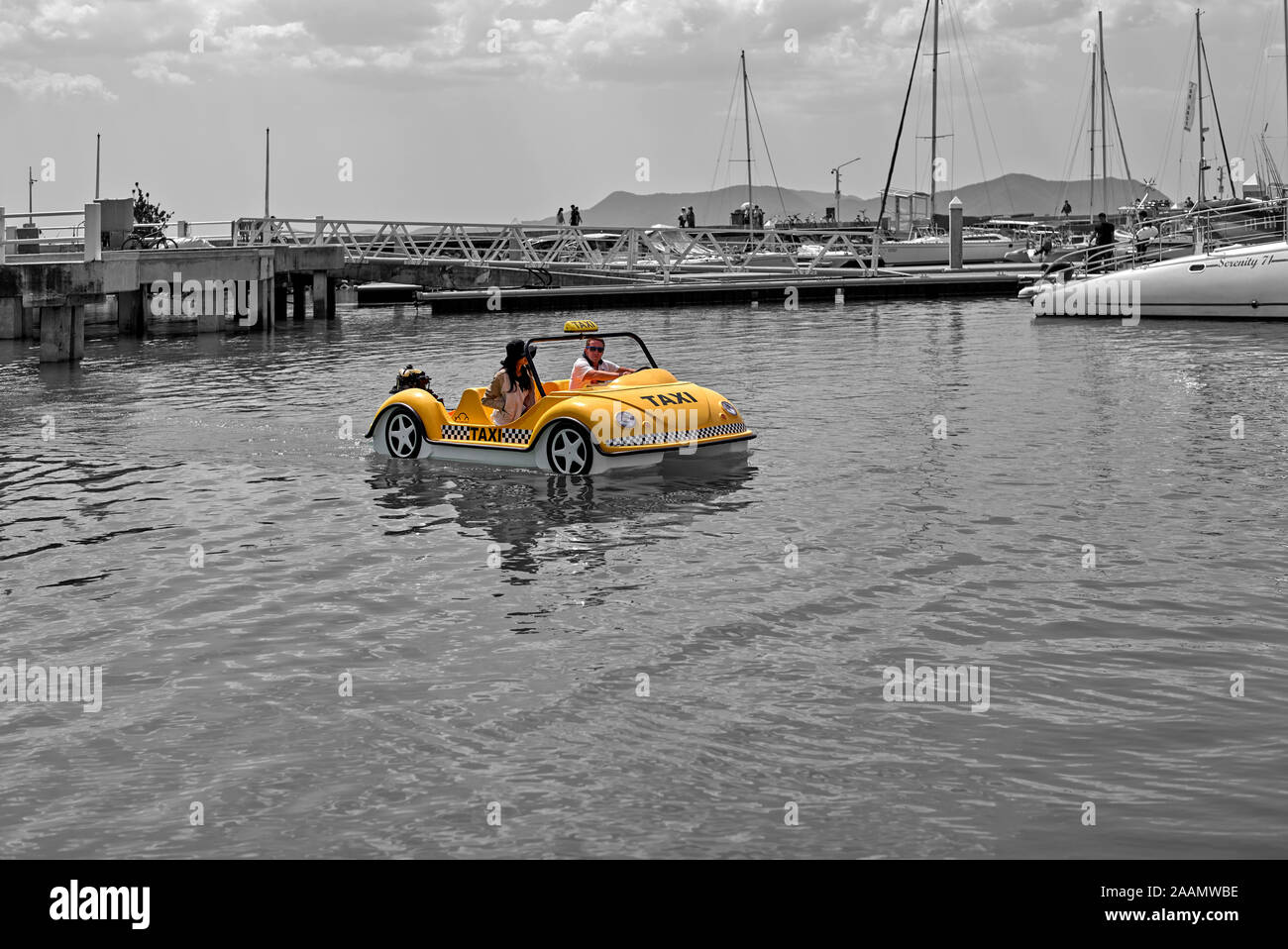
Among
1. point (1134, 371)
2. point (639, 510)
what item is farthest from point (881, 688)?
point (1134, 371)

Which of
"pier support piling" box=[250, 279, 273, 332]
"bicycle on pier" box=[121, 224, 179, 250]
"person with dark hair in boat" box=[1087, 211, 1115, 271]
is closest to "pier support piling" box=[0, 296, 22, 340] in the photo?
"bicycle on pier" box=[121, 224, 179, 250]

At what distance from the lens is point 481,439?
16188 mm

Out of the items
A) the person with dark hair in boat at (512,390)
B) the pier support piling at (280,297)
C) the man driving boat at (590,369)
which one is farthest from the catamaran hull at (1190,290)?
the person with dark hair in boat at (512,390)

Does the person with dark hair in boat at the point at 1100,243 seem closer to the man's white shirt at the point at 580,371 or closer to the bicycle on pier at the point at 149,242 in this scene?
the bicycle on pier at the point at 149,242

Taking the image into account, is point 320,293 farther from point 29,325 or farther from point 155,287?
point 29,325

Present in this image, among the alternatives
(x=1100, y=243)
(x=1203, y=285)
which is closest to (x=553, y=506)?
(x=1203, y=285)

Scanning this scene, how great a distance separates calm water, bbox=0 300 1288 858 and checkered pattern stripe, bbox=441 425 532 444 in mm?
339

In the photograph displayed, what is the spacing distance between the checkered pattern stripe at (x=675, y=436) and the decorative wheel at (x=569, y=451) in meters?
0.31

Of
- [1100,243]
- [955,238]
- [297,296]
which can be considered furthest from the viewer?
[955,238]

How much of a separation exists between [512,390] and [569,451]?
3.21 feet

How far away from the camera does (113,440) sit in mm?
19062
